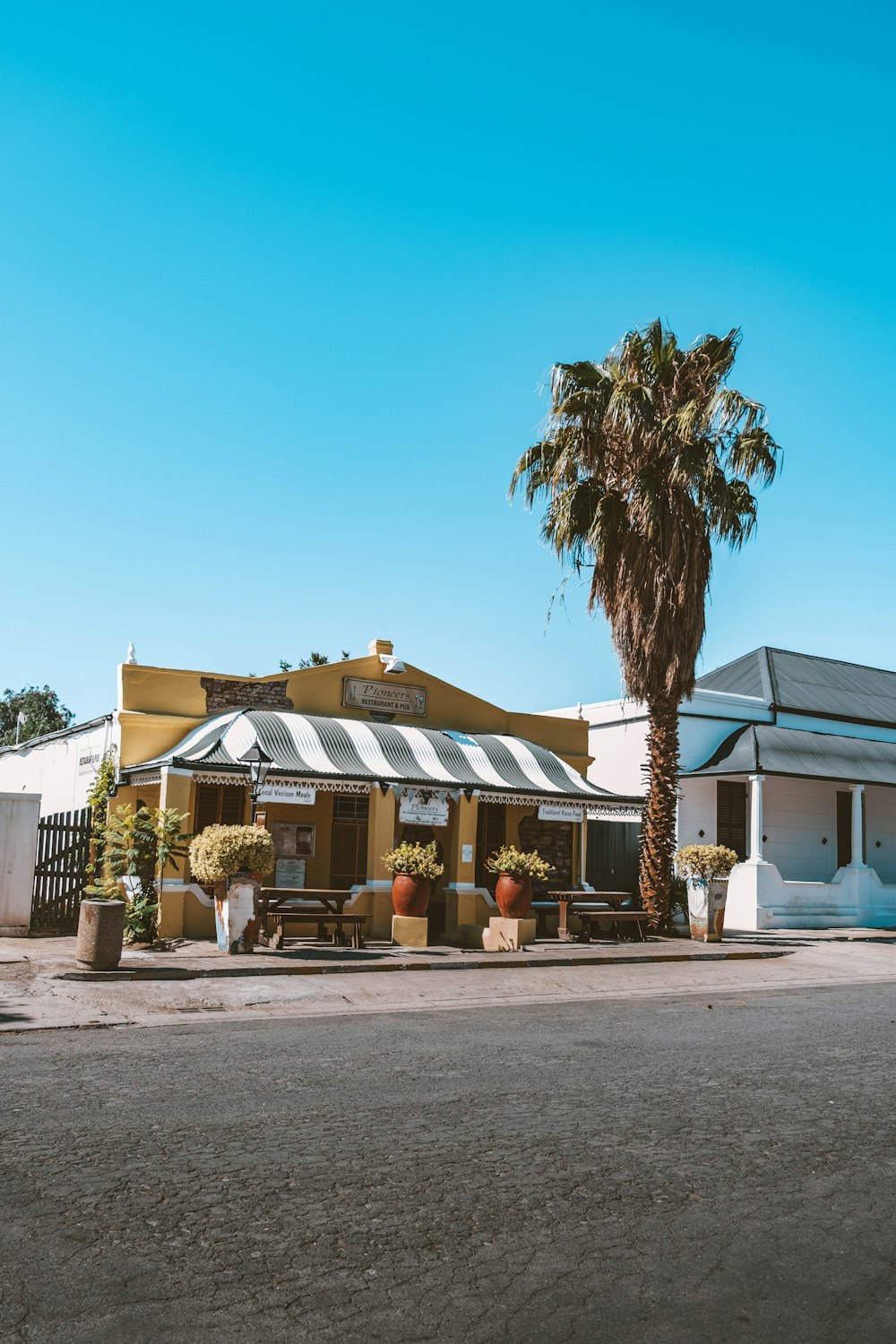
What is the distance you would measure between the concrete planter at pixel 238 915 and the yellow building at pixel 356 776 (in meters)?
1.82

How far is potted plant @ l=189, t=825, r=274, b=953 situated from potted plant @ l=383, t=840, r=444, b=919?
2496mm

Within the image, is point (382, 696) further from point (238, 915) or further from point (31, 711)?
point (31, 711)

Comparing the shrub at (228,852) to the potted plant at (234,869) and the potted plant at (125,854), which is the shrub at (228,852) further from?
the potted plant at (125,854)

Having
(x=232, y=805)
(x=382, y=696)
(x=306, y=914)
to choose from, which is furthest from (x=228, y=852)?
(x=382, y=696)

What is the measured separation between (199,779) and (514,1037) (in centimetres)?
966

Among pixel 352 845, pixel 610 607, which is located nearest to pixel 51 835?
pixel 352 845

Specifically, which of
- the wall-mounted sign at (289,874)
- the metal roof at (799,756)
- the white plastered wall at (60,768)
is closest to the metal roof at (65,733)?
the white plastered wall at (60,768)

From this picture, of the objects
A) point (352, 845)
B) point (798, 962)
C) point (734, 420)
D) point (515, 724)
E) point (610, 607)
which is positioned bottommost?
point (798, 962)

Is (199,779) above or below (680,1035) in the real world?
above

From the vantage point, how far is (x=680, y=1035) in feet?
32.0

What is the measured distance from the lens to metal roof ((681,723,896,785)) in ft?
85.3

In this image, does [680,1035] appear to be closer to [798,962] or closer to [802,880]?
[798,962]

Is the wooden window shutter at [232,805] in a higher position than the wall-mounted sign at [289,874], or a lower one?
higher

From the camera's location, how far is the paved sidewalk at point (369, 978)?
1143cm
